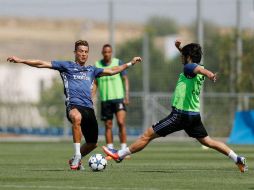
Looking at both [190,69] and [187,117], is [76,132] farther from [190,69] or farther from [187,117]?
[190,69]

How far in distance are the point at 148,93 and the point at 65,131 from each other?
11.0 ft

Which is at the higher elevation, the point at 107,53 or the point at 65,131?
the point at 107,53

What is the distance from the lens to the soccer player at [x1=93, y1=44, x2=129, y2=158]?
22922 millimetres

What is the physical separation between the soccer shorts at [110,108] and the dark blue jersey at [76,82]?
614 cm

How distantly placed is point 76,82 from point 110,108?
6474 millimetres

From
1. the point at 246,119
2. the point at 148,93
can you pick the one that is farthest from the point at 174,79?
the point at 246,119

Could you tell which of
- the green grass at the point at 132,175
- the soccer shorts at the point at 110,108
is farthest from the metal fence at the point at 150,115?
the green grass at the point at 132,175

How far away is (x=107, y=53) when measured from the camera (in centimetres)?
2281

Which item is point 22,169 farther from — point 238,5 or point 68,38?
point 68,38

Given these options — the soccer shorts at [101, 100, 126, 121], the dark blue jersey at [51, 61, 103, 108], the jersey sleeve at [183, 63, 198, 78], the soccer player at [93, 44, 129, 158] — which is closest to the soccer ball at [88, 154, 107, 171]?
the dark blue jersey at [51, 61, 103, 108]

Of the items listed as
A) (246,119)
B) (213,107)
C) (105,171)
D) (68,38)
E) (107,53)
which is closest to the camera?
(105,171)

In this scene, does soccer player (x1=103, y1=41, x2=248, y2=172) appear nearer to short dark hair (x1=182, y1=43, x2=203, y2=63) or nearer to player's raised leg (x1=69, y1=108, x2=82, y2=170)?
short dark hair (x1=182, y1=43, x2=203, y2=63)

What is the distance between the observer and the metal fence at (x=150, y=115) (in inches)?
1415

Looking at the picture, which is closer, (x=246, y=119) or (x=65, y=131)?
(x=246, y=119)
